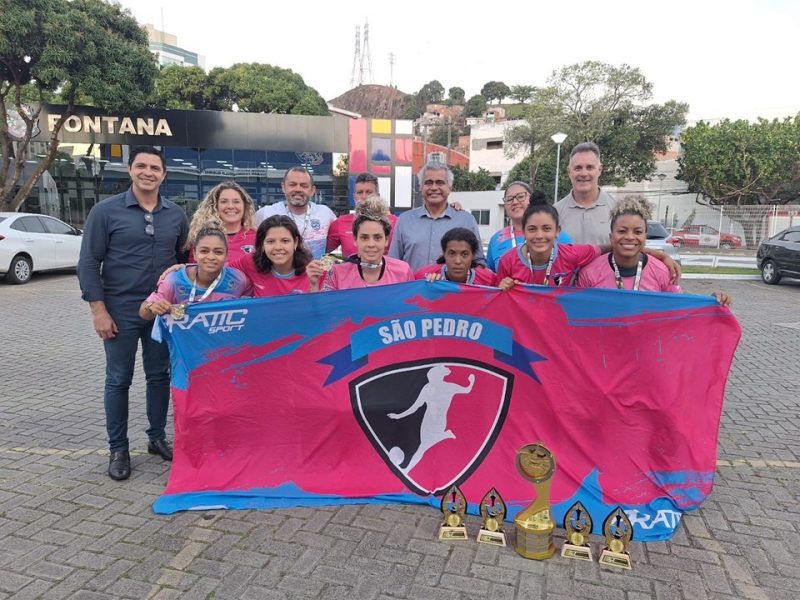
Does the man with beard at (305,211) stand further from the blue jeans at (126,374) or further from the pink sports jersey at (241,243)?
the blue jeans at (126,374)

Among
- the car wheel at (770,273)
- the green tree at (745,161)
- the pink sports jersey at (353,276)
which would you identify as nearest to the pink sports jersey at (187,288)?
the pink sports jersey at (353,276)

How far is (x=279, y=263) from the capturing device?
12.6 ft

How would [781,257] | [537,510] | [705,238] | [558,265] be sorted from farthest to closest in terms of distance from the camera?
[705,238], [781,257], [558,265], [537,510]

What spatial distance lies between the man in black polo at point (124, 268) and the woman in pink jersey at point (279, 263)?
1.84 feet

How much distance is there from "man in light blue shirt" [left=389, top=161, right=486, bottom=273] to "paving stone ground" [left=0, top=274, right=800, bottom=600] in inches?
77.6

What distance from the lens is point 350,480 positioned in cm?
350

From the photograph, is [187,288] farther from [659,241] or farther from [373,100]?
[373,100]

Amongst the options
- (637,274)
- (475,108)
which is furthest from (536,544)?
(475,108)

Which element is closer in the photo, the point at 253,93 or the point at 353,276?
the point at 353,276

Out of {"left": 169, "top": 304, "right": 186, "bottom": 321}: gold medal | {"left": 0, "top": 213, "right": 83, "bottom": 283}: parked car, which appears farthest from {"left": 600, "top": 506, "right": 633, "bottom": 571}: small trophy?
{"left": 0, "top": 213, "right": 83, "bottom": 283}: parked car

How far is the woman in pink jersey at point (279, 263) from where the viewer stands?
12.3 feet

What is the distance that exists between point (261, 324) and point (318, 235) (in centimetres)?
156

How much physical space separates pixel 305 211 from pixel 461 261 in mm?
1789

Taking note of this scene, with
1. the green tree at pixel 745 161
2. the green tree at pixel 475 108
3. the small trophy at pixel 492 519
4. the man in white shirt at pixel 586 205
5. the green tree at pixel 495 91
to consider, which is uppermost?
the green tree at pixel 495 91
